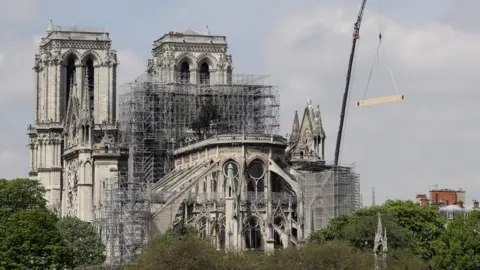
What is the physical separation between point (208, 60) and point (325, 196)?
23.1 meters

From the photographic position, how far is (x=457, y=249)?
4414 inches

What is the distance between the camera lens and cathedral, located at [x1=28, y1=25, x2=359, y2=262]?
130 meters

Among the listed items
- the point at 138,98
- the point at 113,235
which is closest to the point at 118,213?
the point at 113,235

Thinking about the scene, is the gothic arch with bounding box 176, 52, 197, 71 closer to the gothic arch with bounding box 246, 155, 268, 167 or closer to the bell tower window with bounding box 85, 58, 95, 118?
the bell tower window with bounding box 85, 58, 95, 118

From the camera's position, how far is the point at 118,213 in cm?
13100

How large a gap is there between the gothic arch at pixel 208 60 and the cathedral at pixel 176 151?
9 cm

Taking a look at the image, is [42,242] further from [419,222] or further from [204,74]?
[204,74]

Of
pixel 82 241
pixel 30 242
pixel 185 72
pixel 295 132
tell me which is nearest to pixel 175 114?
pixel 185 72

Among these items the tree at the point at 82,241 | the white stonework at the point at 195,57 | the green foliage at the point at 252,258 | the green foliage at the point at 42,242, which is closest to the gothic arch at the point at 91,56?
the white stonework at the point at 195,57

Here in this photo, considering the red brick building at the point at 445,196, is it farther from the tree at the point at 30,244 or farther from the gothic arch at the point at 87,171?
the tree at the point at 30,244

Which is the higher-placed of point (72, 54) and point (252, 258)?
point (72, 54)

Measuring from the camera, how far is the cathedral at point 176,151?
5128 inches

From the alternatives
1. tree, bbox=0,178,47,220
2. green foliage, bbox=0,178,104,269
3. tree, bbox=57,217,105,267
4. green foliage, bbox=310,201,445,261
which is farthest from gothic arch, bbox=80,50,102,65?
green foliage, bbox=310,201,445,261

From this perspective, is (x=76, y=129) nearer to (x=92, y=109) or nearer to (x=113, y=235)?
(x=92, y=109)
